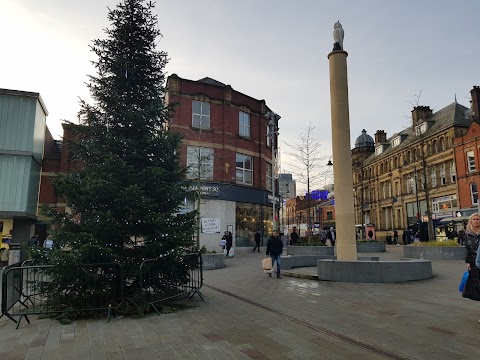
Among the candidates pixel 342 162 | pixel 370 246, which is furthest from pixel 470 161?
pixel 342 162

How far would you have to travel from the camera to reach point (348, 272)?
11570 mm

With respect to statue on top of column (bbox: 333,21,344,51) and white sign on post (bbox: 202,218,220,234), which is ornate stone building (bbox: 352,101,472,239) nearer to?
white sign on post (bbox: 202,218,220,234)

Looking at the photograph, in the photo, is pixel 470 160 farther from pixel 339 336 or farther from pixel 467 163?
pixel 339 336

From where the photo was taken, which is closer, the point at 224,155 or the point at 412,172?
the point at 224,155

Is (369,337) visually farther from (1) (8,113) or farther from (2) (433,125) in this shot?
(2) (433,125)

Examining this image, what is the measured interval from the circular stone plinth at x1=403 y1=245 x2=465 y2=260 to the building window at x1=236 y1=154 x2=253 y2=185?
46.1 feet

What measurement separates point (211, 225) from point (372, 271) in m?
16.9

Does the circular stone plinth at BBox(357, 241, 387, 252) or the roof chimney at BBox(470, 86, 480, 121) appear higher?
the roof chimney at BBox(470, 86, 480, 121)

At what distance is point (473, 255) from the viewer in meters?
6.29

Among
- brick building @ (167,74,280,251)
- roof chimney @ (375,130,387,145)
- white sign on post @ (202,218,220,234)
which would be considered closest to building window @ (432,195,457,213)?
roof chimney @ (375,130,387,145)

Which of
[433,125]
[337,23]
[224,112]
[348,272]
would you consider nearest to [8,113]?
[224,112]

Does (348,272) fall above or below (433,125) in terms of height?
below

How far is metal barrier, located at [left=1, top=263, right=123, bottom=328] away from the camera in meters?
7.22

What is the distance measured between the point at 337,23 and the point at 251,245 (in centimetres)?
1961
